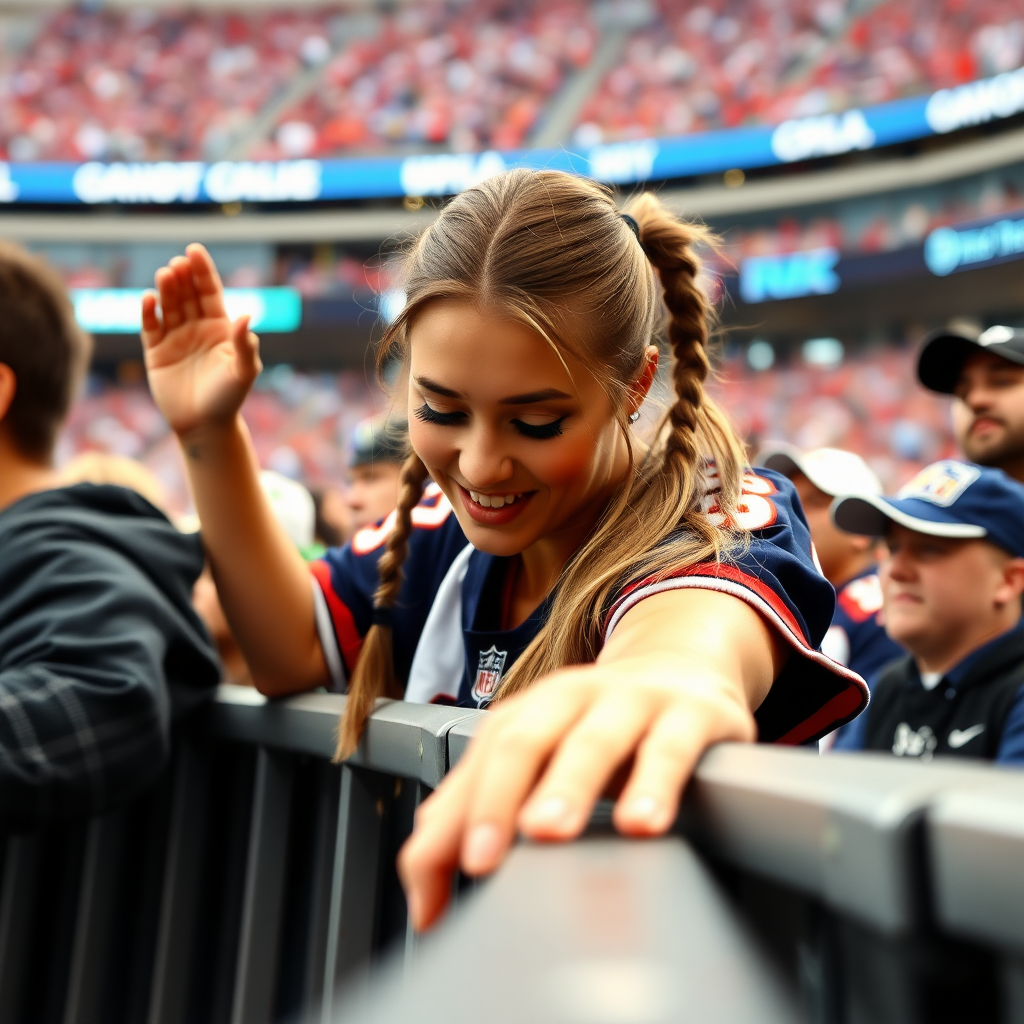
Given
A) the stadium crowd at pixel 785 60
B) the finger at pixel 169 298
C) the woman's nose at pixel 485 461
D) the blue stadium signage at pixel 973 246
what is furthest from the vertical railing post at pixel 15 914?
the stadium crowd at pixel 785 60

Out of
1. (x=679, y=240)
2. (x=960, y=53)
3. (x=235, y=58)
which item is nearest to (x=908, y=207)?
(x=960, y=53)

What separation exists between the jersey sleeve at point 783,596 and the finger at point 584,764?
1.46ft

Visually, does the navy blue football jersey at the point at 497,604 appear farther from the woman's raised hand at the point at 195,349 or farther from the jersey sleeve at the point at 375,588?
the woman's raised hand at the point at 195,349

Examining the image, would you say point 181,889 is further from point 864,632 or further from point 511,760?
point 864,632

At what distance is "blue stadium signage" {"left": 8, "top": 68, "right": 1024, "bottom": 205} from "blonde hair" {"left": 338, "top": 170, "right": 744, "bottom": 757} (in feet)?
41.8

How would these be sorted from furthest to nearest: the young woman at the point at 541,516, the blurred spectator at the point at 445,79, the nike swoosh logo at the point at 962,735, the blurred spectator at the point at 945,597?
1. the blurred spectator at the point at 445,79
2. the blurred spectator at the point at 945,597
3. the nike swoosh logo at the point at 962,735
4. the young woman at the point at 541,516

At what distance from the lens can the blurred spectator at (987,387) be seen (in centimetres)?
264

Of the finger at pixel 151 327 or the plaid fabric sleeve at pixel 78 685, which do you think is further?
the finger at pixel 151 327

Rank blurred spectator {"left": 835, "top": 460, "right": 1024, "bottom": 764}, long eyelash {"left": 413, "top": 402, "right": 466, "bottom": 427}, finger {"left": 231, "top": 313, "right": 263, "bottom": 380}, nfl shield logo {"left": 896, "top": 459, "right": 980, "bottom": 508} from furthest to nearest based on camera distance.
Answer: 1. nfl shield logo {"left": 896, "top": 459, "right": 980, "bottom": 508}
2. blurred spectator {"left": 835, "top": 460, "right": 1024, "bottom": 764}
3. finger {"left": 231, "top": 313, "right": 263, "bottom": 380}
4. long eyelash {"left": 413, "top": 402, "right": 466, "bottom": 427}

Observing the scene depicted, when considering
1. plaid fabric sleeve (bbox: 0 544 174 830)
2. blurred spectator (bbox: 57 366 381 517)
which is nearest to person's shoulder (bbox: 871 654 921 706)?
plaid fabric sleeve (bbox: 0 544 174 830)

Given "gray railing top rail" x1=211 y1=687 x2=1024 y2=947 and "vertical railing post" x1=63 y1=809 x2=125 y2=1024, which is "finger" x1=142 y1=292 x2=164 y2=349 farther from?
"gray railing top rail" x1=211 y1=687 x2=1024 y2=947

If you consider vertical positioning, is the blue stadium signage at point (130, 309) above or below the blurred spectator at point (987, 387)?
above

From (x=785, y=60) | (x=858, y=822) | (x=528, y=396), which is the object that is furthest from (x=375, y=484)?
(x=785, y=60)

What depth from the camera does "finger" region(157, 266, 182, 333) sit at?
148 cm
